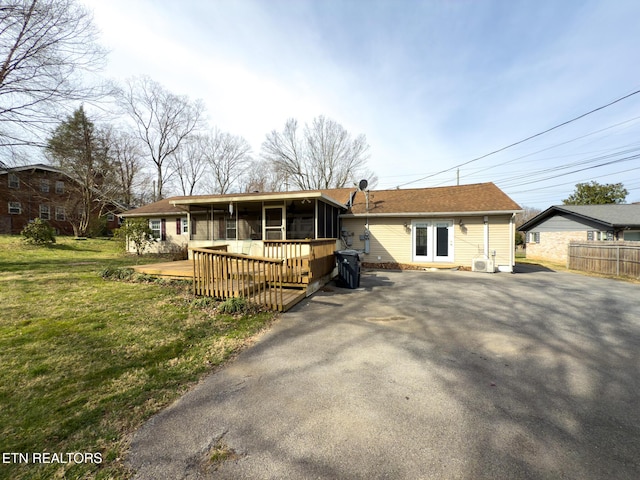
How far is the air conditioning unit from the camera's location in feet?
35.4

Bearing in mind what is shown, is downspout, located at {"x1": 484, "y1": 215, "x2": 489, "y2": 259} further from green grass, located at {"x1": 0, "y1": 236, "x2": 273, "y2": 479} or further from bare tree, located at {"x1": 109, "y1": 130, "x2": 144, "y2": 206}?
bare tree, located at {"x1": 109, "y1": 130, "x2": 144, "y2": 206}

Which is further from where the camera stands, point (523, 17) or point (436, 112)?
point (436, 112)

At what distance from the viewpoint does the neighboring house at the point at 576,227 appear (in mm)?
15680

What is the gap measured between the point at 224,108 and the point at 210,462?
16576 millimetres

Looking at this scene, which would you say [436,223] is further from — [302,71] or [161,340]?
[161,340]

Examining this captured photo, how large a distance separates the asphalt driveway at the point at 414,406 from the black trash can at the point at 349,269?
2880 millimetres

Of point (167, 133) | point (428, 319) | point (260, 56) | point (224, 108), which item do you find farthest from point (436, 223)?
point (167, 133)

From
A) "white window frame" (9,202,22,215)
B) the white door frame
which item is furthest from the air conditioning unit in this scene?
"white window frame" (9,202,22,215)

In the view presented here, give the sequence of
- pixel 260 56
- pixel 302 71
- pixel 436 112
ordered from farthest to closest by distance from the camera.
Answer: pixel 436 112 < pixel 302 71 < pixel 260 56

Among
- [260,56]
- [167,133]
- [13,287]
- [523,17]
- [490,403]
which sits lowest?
[490,403]

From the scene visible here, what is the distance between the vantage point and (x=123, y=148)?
979 inches

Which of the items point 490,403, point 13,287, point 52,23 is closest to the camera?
point 490,403

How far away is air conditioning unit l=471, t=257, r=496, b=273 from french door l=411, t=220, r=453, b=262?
0.95 m

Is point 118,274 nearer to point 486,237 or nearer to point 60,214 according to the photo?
point 486,237
